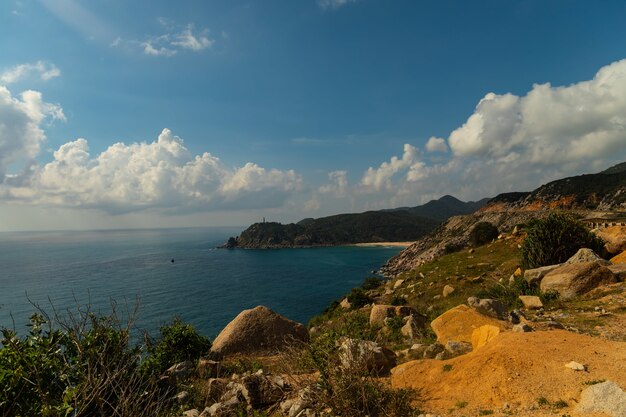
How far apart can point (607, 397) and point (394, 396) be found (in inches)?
191

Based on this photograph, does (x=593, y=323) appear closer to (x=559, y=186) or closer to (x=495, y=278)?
(x=495, y=278)

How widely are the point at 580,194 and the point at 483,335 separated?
5165 inches

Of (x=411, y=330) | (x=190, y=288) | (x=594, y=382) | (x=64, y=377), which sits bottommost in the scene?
(x=190, y=288)

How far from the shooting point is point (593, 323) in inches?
560

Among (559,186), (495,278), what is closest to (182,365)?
(495,278)

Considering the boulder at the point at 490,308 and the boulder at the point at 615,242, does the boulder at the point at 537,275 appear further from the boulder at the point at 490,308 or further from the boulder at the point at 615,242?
the boulder at the point at 615,242

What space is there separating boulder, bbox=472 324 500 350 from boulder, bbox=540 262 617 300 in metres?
10.1

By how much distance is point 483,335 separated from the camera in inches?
516

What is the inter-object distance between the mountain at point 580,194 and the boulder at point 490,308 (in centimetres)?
9599

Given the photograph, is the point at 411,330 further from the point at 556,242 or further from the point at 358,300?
the point at 358,300

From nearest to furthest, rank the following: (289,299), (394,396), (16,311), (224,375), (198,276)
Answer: (394,396), (224,375), (16,311), (289,299), (198,276)

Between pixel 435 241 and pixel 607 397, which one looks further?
pixel 435 241

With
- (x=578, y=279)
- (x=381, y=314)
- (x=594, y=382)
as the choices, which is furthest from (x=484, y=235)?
(x=594, y=382)

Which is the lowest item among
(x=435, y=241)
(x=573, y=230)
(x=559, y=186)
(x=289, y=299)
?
(x=289, y=299)
